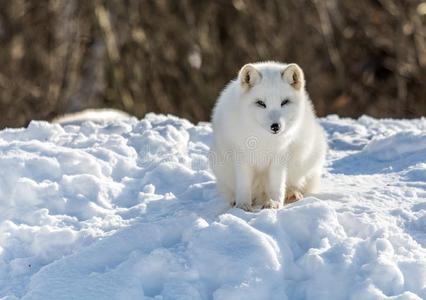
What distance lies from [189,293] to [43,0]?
521 inches

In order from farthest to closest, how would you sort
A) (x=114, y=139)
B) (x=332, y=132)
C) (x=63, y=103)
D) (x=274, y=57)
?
(x=274, y=57), (x=63, y=103), (x=332, y=132), (x=114, y=139)

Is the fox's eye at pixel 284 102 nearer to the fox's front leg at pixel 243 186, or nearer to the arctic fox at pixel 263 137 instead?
the arctic fox at pixel 263 137

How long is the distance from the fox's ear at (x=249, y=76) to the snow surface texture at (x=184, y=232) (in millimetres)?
876

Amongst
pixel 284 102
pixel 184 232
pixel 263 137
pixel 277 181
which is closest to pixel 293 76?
pixel 284 102

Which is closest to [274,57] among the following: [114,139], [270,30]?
[270,30]

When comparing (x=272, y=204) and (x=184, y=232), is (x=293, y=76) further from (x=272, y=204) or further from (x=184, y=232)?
(x=184, y=232)

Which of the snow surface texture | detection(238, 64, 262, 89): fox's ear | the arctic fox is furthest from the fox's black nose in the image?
the snow surface texture

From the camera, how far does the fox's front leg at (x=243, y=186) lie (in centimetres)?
574

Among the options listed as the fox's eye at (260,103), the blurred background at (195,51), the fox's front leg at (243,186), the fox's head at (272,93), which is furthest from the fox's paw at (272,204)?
the blurred background at (195,51)

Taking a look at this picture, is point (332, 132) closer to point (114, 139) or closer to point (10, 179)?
point (114, 139)

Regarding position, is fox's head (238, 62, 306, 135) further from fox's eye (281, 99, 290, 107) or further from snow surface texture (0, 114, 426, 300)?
snow surface texture (0, 114, 426, 300)

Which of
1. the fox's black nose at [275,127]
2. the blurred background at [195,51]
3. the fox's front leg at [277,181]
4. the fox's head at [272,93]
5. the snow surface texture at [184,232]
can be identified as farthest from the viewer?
the blurred background at [195,51]

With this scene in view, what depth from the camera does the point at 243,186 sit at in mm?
5758

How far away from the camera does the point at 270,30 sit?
53.9 ft
